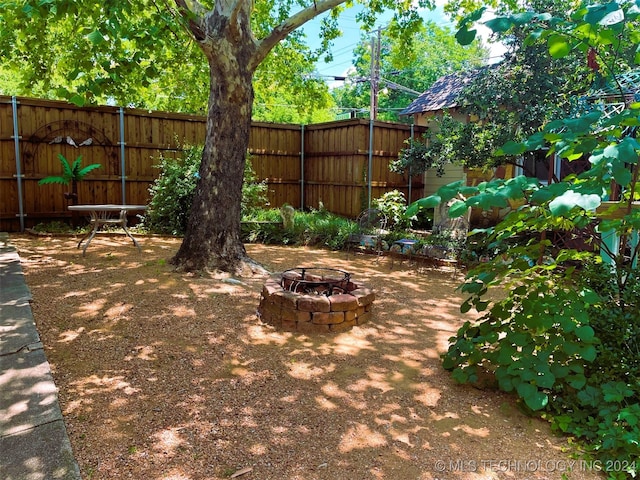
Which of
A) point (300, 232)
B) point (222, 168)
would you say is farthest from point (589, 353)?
point (300, 232)

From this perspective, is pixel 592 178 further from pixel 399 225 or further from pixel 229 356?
pixel 399 225

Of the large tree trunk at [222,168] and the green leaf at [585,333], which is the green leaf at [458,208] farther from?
the large tree trunk at [222,168]

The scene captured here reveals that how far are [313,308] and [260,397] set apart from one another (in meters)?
1.17

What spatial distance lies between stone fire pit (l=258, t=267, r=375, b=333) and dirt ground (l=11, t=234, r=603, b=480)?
0.11 meters

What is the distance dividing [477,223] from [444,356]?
678cm

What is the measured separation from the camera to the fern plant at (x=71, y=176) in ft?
27.2

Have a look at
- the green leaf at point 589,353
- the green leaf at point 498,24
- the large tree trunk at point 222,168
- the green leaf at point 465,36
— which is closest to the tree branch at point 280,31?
the large tree trunk at point 222,168

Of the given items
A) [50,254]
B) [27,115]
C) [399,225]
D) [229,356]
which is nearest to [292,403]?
[229,356]

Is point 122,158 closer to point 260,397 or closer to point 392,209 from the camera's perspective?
point 392,209

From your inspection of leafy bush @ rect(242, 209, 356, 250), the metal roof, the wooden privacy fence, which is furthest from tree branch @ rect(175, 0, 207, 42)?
the metal roof

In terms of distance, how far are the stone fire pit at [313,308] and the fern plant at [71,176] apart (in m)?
5.98

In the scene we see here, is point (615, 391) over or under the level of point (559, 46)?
under

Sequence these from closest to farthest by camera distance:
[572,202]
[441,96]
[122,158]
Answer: [572,202]
[122,158]
[441,96]

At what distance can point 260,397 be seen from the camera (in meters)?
2.61
